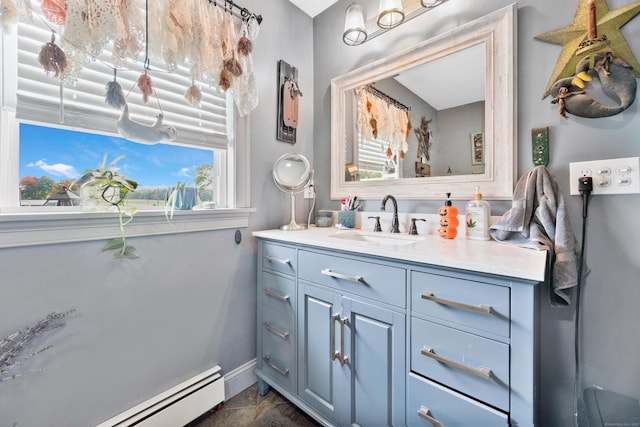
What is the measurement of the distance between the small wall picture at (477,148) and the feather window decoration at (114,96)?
162cm

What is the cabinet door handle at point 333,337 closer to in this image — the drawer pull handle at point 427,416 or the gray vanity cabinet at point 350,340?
the gray vanity cabinet at point 350,340

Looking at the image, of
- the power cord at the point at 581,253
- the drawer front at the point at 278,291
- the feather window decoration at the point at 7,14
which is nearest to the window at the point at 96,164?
the feather window decoration at the point at 7,14

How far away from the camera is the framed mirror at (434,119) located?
118 centimetres

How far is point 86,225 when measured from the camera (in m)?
1.01

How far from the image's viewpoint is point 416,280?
90 centimetres

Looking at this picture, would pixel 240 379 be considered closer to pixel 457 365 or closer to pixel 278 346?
pixel 278 346

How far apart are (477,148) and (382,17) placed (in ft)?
3.01

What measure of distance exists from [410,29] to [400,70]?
8.5 inches

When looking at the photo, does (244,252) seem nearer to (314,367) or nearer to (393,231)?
(314,367)

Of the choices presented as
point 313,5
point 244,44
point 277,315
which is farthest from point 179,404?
point 313,5

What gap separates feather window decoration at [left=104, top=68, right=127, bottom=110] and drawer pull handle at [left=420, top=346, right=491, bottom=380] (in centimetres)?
154

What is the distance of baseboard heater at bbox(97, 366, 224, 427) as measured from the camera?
1.10 meters

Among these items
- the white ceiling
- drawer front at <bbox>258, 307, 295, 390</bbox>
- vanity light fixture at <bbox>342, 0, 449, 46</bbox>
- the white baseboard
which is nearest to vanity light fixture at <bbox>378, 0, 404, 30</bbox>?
vanity light fixture at <bbox>342, 0, 449, 46</bbox>

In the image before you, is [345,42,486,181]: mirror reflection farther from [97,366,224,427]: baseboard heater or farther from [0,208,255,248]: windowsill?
[97,366,224,427]: baseboard heater
